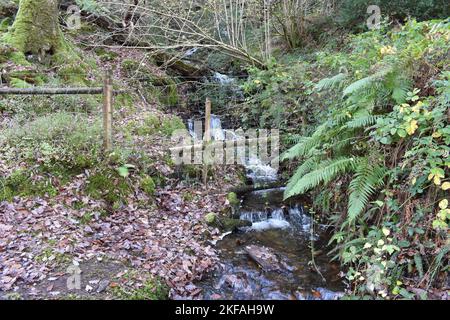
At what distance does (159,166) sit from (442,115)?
5085 millimetres

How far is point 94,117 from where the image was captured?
24.8 ft

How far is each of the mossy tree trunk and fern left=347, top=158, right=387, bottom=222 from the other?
845 cm

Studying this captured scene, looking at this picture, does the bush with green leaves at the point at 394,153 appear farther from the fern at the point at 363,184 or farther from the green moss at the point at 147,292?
the green moss at the point at 147,292

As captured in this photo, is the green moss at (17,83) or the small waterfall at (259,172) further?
the small waterfall at (259,172)

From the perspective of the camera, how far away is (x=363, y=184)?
463 centimetres

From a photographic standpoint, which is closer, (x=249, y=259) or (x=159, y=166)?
(x=249, y=259)

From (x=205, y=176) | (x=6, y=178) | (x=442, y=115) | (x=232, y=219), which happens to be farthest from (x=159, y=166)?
(x=442, y=115)

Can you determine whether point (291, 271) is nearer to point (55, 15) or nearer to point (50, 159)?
point (50, 159)

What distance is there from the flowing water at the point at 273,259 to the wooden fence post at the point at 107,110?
2742 mm

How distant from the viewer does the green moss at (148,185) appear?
6.43m

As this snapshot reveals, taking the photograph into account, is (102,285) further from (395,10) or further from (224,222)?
(395,10)

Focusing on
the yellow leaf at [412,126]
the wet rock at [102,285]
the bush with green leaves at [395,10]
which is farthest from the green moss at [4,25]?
the yellow leaf at [412,126]
